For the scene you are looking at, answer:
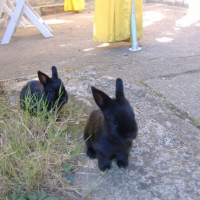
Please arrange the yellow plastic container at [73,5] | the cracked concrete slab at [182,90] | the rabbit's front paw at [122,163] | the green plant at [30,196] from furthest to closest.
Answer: the yellow plastic container at [73,5] → the cracked concrete slab at [182,90] → the rabbit's front paw at [122,163] → the green plant at [30,196]

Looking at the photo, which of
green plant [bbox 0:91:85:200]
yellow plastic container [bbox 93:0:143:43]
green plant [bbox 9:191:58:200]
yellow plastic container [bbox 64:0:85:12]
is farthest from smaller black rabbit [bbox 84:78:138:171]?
yellow plastic container [bbox 64:0:85:12]

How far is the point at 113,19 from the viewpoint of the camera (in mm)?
4688

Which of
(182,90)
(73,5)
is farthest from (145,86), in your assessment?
(73,5)

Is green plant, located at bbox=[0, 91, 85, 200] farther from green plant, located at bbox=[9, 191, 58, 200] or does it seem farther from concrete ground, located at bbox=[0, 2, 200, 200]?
concrete ground, located at bbox=[0, 2, 200, 200]

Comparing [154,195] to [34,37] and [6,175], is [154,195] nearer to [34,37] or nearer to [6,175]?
[6,175]

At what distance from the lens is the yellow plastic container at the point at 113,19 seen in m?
4.64

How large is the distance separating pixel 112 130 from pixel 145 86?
5.35ft

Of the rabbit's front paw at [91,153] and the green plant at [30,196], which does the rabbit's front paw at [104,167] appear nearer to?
the rabbit's front paw at [91,153]

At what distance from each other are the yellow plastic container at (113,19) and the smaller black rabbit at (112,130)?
2.89m

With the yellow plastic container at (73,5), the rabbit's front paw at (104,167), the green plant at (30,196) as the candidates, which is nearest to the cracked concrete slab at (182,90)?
the rabbit's front paw at (104,167)

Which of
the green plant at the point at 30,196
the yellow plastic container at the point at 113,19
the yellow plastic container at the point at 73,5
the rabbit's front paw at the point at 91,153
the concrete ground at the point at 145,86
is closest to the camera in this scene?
the green plant at the point at 30,196

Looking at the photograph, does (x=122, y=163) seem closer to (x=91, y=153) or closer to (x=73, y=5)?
(x=91, y=153)

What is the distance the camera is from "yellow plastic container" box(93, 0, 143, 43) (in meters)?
4.64

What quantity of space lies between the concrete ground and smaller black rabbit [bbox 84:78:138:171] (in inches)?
3.8
